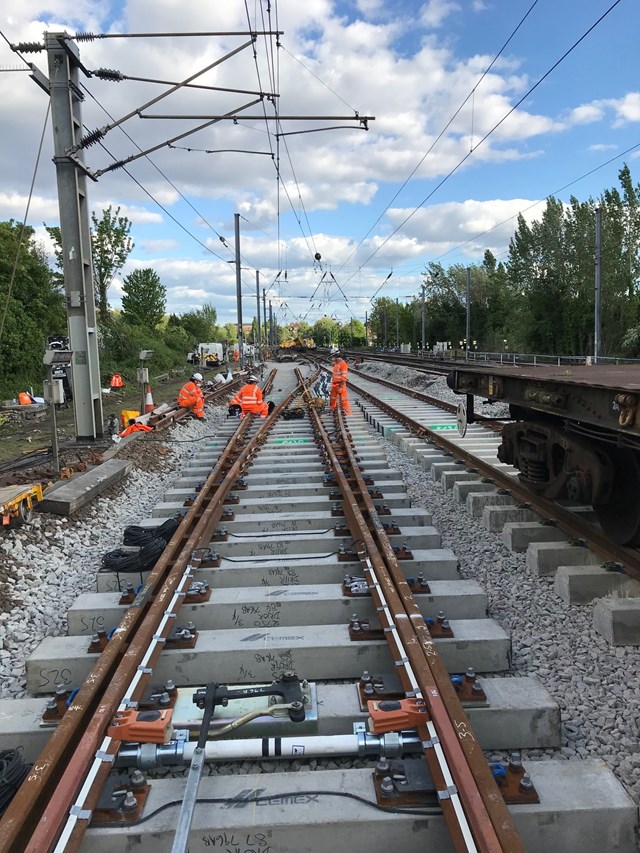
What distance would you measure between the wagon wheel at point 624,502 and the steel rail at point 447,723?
179 centimetres

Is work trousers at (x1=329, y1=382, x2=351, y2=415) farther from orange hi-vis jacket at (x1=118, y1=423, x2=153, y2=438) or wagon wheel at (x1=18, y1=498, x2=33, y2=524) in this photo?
wagon wheel at (x1=18, y1=498, x2=33, y2=524)

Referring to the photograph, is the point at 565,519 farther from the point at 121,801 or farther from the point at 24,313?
the point at 24,313

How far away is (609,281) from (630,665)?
A: 4807 cm

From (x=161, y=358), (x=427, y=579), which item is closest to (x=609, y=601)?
(x=427, y=579)

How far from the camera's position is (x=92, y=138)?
9164 mm

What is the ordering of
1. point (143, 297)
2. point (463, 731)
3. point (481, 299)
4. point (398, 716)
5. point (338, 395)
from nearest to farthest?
point (463, 731), point (398, 716), point (338, 395), point (143, 297), point (481, 299)

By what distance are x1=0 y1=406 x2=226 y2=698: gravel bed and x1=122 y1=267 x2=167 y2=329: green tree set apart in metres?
42.2

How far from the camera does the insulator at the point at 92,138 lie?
29.7ft

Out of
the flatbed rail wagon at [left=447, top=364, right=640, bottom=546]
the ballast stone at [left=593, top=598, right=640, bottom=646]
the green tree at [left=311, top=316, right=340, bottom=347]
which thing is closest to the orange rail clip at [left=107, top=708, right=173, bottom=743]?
the ballast stone at [left=593, top=598, right=640, bottom=646]

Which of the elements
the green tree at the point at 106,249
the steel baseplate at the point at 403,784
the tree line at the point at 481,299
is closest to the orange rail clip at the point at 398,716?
the steel baseplate at the point at 403,784

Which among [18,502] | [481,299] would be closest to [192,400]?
[18,502]

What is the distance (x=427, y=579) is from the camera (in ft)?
13.6

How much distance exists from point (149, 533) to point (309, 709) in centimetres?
290

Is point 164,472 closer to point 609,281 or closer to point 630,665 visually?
point 630,665
